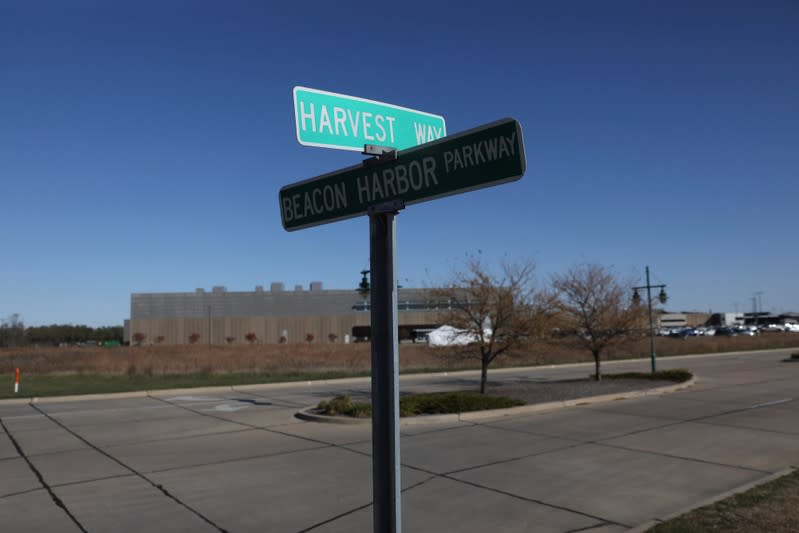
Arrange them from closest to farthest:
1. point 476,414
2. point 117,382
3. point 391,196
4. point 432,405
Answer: point 391,196 → point 476,414 → point 432,405 → point 117,382

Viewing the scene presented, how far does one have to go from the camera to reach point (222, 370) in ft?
105

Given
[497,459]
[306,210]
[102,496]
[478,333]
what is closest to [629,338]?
[478,333]

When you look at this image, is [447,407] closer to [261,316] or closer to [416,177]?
[416,177]

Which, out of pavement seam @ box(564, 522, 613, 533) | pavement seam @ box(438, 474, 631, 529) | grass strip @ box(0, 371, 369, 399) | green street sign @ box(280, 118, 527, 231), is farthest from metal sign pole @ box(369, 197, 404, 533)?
grass strip @ box(0, 371, 369, 399)

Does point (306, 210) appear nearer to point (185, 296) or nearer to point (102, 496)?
point (102, 496)

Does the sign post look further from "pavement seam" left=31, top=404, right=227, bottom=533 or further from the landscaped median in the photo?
the landscaped median

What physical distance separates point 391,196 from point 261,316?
91.7m

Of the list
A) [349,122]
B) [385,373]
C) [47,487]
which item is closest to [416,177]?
[349,122]

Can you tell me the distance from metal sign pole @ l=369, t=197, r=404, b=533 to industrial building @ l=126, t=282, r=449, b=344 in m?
85.1

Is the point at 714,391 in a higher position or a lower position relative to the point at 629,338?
lower

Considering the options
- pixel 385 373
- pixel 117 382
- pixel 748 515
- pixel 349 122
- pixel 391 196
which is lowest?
pixel 117 382

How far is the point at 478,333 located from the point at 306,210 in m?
14.6

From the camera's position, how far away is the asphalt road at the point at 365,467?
23.4 feet

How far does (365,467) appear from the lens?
31.4 feet
